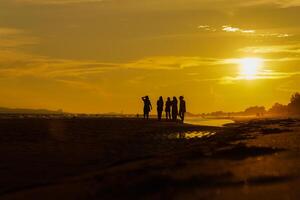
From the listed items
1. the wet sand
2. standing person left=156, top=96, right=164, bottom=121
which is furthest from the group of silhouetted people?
the wet sand

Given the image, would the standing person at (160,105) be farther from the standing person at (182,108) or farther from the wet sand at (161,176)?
the wet sand at (161,176)

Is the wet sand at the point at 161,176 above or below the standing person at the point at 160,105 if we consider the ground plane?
below

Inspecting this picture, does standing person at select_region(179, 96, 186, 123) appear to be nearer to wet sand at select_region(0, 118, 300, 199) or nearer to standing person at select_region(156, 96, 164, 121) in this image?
standing person at select_region(156, 96, 164, 121)

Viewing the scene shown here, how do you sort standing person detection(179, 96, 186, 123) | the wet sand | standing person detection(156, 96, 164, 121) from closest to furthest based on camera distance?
the wet sand → standing person detection(179, 96, 186, 123) → standing person detection(156, 96, 164, 121)

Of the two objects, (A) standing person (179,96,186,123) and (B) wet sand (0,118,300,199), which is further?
(A) standing person (179,96,186,123)

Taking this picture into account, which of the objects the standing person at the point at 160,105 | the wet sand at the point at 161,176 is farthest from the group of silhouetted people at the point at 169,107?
the wet sand at the point at 161,176

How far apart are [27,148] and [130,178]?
30.6 feet

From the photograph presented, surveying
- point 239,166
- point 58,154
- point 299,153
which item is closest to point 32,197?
point 239,166

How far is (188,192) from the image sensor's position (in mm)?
8633

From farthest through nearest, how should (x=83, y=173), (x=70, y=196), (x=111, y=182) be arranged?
(x=83, y=173)
(x=111, y=182)
(x=70, y=196)

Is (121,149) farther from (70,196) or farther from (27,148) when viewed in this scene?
(70,196)

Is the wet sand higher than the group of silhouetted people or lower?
lower

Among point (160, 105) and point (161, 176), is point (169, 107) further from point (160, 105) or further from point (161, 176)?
point (161, 176)

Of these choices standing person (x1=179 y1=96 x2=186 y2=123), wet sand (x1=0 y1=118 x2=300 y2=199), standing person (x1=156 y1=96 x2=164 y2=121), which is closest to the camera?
wet sand (x1=0 y1=118 x2=300 y2=199)
